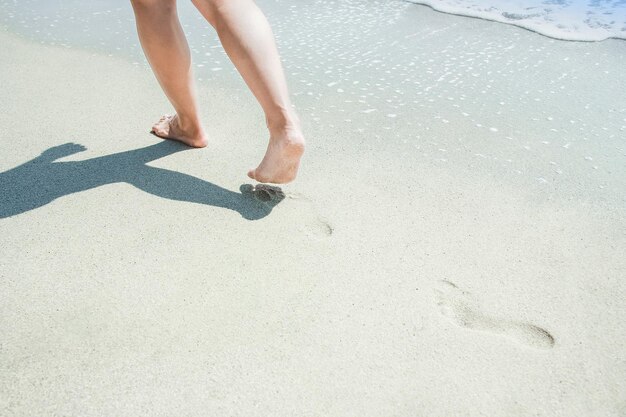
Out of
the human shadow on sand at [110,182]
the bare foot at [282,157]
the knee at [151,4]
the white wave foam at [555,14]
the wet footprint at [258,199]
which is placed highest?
the knee at [151,4]

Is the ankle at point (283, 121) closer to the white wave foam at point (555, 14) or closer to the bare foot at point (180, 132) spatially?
the bare foot at point (180, 132)

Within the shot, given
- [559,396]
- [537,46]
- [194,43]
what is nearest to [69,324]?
[559,396]

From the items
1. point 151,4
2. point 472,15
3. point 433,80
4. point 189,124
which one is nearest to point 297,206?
point 189,124

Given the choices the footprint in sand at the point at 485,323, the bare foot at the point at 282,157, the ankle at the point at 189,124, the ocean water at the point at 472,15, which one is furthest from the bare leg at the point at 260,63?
the ocean water at the point at 472,15

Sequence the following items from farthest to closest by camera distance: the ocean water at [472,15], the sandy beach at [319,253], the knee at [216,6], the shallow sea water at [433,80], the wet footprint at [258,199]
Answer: the ocean water at [472,15] → the shallow sea water at [433,80] → the wet footprint at [258,199] → the knee at [216,6] → the sandy beach at [319,253]

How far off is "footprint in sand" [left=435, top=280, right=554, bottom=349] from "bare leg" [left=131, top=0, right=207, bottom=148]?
1.00m

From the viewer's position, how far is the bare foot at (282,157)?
1344 millimetres

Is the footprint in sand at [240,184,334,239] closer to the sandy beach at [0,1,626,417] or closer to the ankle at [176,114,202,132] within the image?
the sandy beach at [0,1,626,417]

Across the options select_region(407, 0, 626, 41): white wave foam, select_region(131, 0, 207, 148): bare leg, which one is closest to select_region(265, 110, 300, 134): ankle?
select_region(131, 0, 207, 148): bare leg

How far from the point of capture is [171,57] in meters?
1.57

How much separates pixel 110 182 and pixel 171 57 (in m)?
0.43

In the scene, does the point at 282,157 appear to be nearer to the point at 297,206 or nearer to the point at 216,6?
the point at 297,206

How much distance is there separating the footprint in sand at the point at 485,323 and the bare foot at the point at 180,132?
3.22 ft

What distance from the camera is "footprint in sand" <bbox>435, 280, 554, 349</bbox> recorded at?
3.65ft
